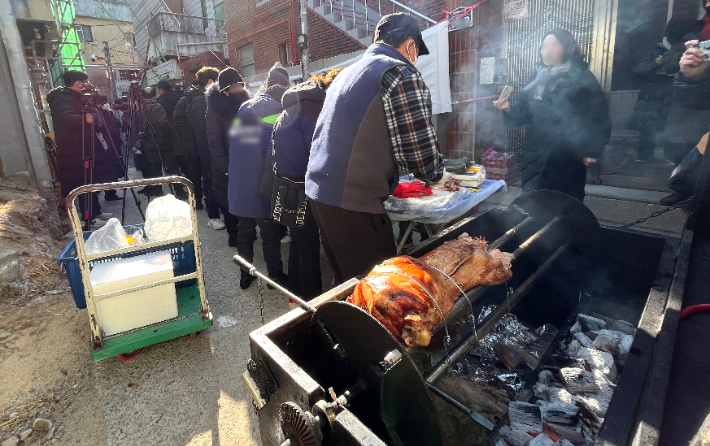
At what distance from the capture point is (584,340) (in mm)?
2916

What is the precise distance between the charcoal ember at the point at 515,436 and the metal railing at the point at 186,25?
75.0 ft

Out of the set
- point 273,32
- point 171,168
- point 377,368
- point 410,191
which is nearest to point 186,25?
point 273,32

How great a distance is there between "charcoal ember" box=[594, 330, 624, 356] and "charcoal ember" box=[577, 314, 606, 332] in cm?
12

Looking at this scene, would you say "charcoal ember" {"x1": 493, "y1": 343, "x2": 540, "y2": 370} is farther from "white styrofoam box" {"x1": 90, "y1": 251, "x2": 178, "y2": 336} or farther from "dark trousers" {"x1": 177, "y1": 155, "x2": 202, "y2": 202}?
"dark trousers" {"x1": 177, "y1": 155, "x2": 202, "y2": 202}

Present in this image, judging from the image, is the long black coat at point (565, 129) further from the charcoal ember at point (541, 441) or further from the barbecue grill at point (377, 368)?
the charcoal ember at point (541, 441)

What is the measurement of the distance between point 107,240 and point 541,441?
12.2 feet

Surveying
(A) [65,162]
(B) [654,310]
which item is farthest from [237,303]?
(A) [65,162]

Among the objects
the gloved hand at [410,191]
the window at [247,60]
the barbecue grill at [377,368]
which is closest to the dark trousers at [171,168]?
the gloved hand at [410,191]

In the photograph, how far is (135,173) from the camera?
12781 millimetres

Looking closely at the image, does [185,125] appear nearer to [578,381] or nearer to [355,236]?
[355,236]

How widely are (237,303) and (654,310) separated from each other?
146 inches

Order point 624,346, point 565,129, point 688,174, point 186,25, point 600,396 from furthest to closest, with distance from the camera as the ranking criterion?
point 186,25
point 565,129
point 688,174
point 624,346
point 600,396

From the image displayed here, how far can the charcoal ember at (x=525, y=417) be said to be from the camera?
7.29 feet

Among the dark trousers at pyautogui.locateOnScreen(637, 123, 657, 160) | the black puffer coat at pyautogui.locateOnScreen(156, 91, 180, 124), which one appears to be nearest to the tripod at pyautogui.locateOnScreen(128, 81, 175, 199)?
the black puffer coat at pyautogui.locateOnScreen(156, 91, 180, 124)
